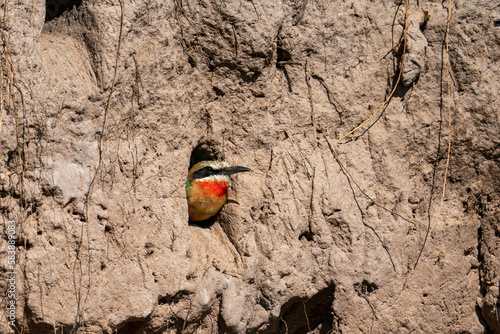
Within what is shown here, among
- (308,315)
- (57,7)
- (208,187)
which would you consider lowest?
(308,315)

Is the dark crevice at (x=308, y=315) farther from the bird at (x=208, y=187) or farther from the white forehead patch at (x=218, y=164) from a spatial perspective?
the white forehead patch at (x=218, y=164)

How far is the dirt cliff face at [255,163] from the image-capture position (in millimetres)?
2676

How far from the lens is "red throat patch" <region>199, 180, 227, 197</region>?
3.44 meters

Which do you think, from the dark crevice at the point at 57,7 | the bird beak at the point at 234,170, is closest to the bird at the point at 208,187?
the bird beak at the point at 234,170

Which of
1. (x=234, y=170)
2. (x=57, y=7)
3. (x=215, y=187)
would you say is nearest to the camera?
(x=57, y=7)

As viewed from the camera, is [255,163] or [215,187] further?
[215,187]

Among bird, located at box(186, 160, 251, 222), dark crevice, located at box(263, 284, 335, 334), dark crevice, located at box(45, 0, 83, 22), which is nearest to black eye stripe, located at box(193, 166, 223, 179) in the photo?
bird, located at box(186, 160, 251, 222)

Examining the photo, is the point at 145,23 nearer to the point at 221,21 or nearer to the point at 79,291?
the point at 221,21

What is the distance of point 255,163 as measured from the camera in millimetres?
3346

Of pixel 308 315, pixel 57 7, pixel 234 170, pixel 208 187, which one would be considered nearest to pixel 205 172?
pixel 208 187

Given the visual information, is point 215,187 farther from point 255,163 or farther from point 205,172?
point 255,163

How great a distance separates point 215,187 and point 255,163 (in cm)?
29

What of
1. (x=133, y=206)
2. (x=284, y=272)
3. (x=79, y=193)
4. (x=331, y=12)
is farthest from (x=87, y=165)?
(x=331, y=12)

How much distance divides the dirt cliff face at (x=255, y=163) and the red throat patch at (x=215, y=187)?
3.1 inches
